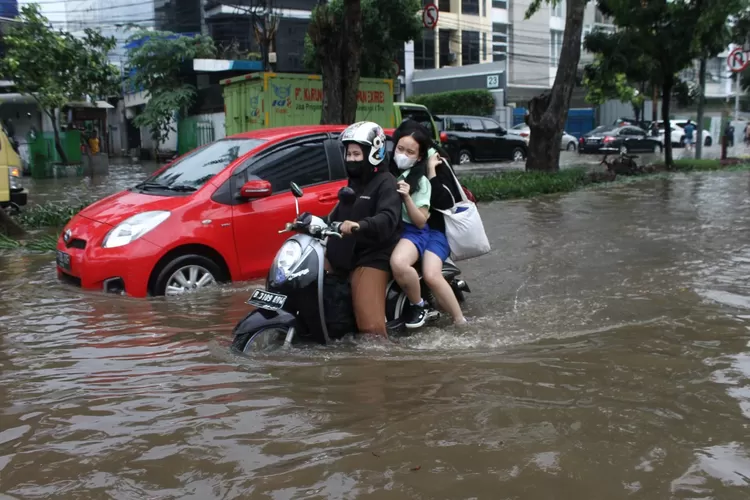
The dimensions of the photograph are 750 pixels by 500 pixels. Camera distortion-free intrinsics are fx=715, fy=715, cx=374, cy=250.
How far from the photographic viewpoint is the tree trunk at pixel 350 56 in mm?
12414

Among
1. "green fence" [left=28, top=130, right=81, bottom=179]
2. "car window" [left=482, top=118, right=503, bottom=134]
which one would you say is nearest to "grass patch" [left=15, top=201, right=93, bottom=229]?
"green fence" [left=28, top=130, right=81, bottom=179]

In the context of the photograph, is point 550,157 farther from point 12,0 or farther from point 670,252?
point 12,0

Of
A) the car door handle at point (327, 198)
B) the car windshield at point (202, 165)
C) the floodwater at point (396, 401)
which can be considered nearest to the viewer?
the floodwater at point (396, 401)

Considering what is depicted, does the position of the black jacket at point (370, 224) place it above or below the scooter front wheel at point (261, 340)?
above

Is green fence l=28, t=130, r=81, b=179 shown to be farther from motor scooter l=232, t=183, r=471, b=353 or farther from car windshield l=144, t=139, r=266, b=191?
motor scooter l=232, t=183, r=471, b=353

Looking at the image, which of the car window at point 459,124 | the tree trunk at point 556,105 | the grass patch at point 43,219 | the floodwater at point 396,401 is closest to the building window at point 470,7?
the car window at point 459,124

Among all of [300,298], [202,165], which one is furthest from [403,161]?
[202,165]

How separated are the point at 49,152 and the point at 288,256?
2217cm

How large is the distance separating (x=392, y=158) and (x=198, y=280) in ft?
7.49

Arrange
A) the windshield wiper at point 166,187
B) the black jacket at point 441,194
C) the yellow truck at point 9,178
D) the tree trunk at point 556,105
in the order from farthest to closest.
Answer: the tree trunk at point 556,105 < the yellow truck at point 9,178 < the windshield wiper at point 166,187 < the black jacket at point 441,194

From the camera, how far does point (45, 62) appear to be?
20.6m

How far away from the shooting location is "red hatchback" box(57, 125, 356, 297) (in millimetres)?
Result: 5938

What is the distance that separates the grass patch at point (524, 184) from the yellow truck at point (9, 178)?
313 inches

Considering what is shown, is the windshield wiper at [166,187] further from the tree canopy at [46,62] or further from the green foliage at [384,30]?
the green foliage at [384,30]
